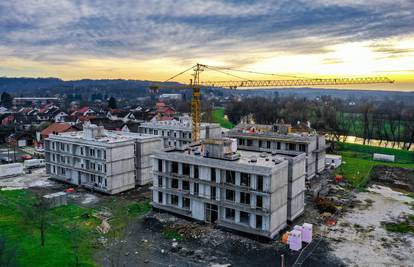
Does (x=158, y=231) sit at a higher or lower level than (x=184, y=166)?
lower

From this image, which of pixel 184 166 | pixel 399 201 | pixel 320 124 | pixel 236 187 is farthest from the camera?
pixel 320 124

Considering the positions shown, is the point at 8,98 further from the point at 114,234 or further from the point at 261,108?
the point at 114,234

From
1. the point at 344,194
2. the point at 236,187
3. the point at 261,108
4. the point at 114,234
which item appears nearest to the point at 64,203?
the point at 114,234

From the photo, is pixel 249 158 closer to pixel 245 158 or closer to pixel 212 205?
pixel 245 158

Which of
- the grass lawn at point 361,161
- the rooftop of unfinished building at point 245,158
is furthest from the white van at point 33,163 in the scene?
the grass lawn at point 361,161

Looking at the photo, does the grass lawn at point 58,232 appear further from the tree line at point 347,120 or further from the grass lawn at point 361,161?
the tree line at point 347,120

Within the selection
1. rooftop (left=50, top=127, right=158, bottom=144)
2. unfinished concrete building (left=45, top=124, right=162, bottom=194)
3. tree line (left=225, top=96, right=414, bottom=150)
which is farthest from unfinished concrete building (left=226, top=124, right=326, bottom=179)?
tree line (left=225, top=96, right=414, bottom=150)

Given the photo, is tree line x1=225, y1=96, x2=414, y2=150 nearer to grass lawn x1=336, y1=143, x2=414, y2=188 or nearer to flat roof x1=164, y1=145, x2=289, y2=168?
grass lawn x1=336, y1=143, x2=414, y2=188
